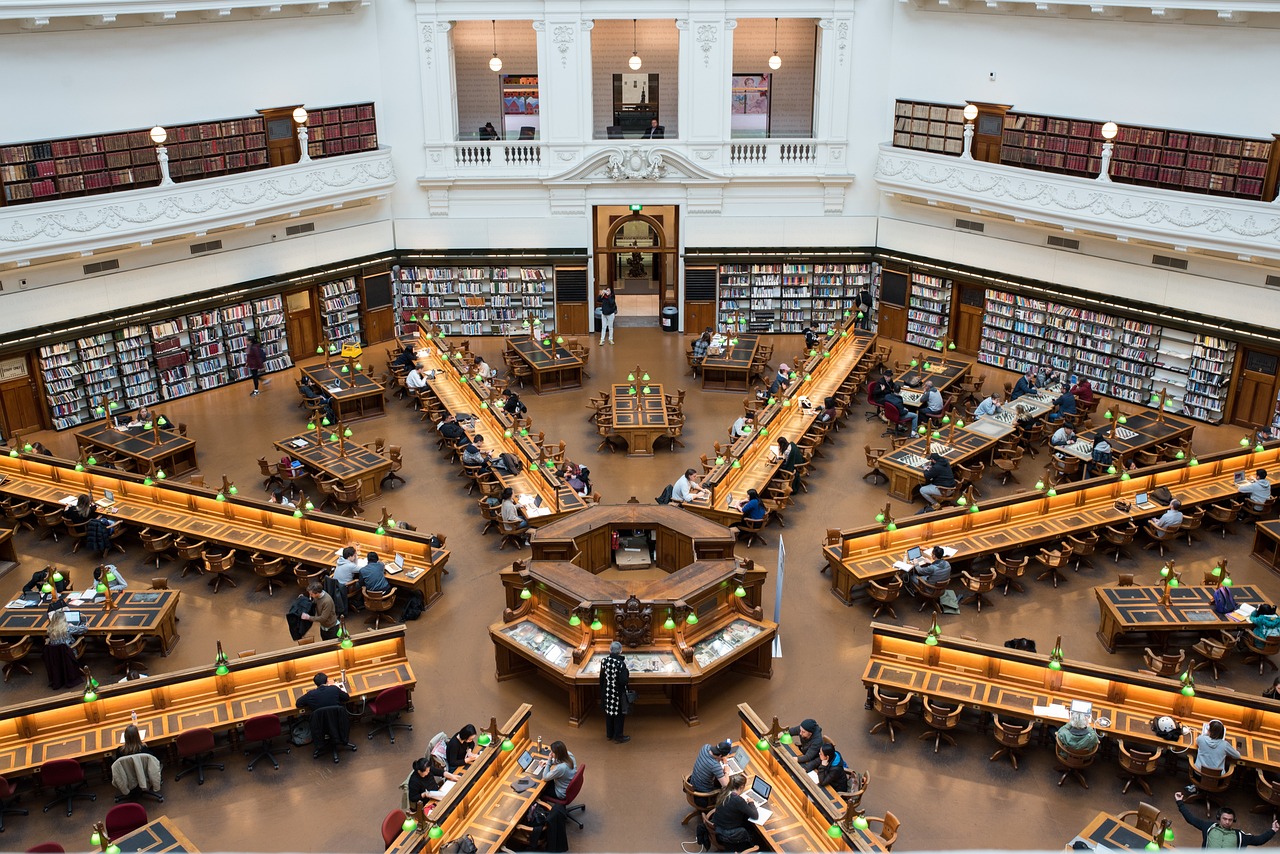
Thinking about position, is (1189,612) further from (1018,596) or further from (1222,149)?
(1222,149)

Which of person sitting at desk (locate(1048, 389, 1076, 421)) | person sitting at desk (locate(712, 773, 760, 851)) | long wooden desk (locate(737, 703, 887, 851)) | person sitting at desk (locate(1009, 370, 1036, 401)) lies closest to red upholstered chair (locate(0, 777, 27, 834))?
person sitting at desk (locate(712, 773, 760, 851))

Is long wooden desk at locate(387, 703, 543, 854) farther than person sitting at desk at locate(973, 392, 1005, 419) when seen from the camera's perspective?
No

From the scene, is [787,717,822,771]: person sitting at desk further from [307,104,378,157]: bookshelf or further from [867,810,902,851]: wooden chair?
[307,104,378,157]: bookshelf

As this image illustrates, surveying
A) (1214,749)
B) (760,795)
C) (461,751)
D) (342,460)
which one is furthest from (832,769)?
(342,460)

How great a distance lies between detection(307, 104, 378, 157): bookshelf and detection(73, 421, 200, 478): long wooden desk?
23.4ft

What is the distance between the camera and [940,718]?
12.7m

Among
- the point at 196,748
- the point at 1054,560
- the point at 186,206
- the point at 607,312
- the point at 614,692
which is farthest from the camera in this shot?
the point at 607,312

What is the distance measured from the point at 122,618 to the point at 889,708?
9.53 meters

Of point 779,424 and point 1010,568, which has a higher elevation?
point 779,424

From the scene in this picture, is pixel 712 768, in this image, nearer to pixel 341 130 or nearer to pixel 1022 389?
pixel 1022 389

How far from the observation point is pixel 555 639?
546 inches

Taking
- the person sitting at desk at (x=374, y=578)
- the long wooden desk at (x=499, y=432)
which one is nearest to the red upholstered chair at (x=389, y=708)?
the person sitting at desk at (x=374, y=578)

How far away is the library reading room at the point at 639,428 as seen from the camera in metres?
12.3

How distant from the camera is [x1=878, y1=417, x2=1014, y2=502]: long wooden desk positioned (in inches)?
732
